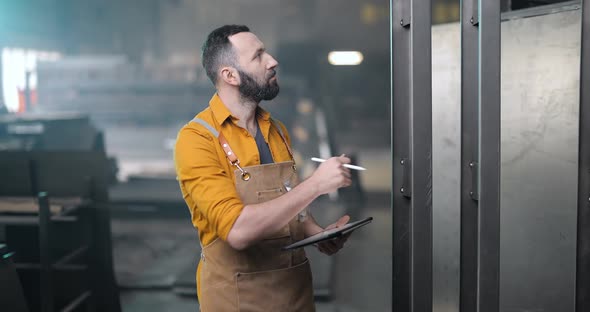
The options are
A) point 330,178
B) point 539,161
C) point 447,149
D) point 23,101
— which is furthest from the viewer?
point 23,101

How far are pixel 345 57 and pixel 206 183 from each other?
4.18 ft

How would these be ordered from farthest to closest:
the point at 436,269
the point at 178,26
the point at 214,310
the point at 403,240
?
the point at 178,26, the point at 436,269, the point at 403,240, the point at 214,310

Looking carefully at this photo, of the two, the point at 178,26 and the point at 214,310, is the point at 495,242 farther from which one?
the point at 178,26

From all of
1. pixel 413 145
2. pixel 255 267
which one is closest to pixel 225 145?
pixel 255 267

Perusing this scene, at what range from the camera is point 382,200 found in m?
2.39

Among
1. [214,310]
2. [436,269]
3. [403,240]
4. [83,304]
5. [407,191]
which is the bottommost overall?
[83,304]

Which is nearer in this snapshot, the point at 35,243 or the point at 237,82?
the point at 237,82

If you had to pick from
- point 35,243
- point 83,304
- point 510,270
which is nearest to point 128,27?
point 35,243

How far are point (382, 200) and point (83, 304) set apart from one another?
1.44m

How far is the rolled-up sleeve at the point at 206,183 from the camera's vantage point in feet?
3.91

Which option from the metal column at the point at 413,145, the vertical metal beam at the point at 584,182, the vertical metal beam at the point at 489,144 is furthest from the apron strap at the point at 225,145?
the vertical metal beam at the point at 584,182

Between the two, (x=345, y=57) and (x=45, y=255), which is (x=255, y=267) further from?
(x=45, y=255)

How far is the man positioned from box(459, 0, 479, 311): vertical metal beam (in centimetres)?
33

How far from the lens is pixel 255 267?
1331 mm
